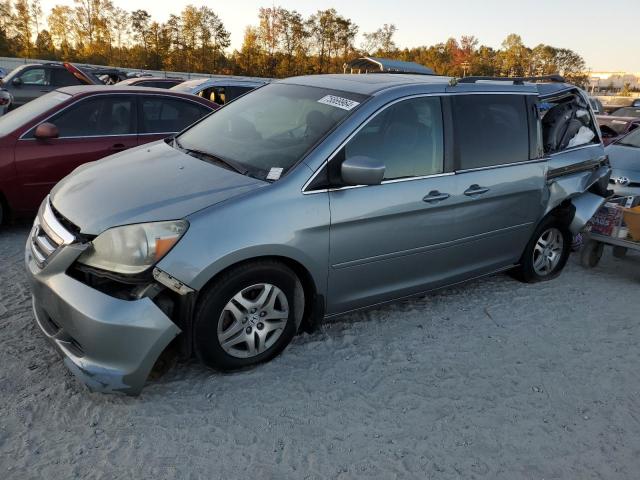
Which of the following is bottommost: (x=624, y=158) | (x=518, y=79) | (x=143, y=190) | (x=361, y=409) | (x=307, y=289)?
(x=361, y=409)

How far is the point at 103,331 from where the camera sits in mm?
2641

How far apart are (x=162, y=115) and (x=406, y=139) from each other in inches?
143

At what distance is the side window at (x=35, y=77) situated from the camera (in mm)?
14389

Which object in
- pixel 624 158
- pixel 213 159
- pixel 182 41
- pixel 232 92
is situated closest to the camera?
pixel 213 159

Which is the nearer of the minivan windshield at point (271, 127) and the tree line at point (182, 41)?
the minivan windshield at point (271, 127)

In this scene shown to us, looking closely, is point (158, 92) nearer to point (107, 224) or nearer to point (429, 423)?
point (107, 224)

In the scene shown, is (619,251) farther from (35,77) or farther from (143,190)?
(35,77)

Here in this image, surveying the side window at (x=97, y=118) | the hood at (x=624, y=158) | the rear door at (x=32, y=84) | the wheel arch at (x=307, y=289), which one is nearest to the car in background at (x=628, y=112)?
the hood at (x=624, y=158)

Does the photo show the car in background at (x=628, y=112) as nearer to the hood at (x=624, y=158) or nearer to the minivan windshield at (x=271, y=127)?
the hood at (x=624, y=158)

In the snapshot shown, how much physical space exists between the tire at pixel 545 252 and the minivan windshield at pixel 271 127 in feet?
7.56

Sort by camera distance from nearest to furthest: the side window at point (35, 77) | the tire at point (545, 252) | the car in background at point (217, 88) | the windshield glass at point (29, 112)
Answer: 1. the tire at point (545, 252)
2. the windshield glass at point (29, 112)
3. the car in background at point (217, 88)
4. the side window at point (35, 77)

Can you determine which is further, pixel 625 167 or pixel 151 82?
pixel 151 82

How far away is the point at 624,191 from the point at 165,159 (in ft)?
19.8

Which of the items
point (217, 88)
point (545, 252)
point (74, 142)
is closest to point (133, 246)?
point (74, 142)
